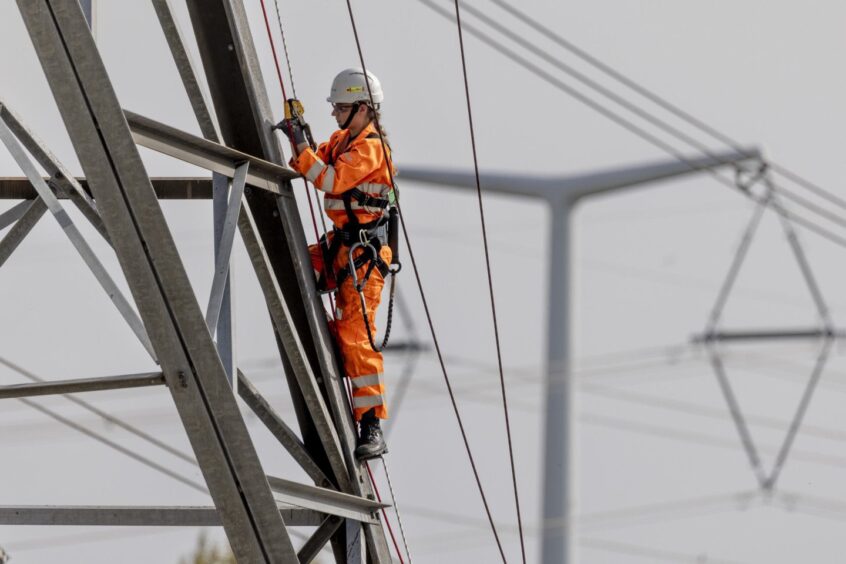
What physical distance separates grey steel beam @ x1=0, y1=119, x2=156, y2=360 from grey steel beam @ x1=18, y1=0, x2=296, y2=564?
224 millimetres

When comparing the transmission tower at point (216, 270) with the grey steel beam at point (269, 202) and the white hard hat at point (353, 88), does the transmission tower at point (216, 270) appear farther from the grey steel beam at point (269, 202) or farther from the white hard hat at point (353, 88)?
the white hard hat at point (353, 88)

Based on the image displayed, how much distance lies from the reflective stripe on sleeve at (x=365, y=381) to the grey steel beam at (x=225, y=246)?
1.43 m

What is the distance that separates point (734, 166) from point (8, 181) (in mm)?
9448

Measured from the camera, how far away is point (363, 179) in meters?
11.0

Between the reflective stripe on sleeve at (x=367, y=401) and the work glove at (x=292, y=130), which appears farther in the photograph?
the reflective stripe on sleeve at (x=367, y=401)

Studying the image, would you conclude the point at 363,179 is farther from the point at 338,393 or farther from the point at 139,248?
the point at 139,248

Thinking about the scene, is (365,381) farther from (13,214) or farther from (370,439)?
(13,214)

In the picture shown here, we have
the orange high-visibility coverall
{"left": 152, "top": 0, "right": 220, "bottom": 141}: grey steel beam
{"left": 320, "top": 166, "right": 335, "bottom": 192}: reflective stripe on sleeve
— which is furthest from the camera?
the orange high-visibility coverall

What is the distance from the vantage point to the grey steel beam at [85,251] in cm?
946

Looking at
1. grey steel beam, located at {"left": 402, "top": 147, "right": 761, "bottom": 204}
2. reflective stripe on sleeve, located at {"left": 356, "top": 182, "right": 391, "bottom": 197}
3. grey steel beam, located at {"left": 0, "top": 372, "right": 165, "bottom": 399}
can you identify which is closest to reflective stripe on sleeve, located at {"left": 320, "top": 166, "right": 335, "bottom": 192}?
reflective stripe on sleeve, located at {"left": 356, "top": 182, "right": 391, "bottom": 197}

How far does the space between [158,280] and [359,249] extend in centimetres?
218

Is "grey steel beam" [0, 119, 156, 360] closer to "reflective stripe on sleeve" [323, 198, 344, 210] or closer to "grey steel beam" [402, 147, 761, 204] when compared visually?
"reflective stripe on sleeve" [323, 198, 344, 210]

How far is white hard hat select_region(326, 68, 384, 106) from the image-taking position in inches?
449

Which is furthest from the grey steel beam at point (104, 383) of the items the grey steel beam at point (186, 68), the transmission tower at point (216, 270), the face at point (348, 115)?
the face at point (348, 115)
